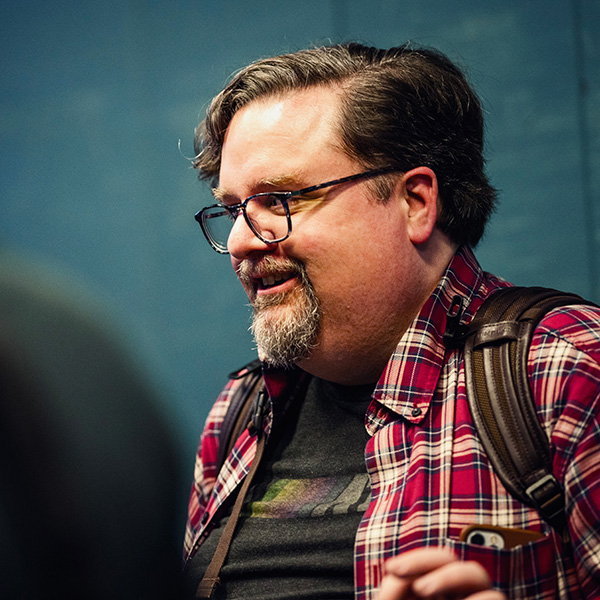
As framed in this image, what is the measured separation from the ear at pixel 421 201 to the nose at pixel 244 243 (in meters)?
0.34

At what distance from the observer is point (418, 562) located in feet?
3.47

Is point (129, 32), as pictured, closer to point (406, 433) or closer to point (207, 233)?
point (207, 233)

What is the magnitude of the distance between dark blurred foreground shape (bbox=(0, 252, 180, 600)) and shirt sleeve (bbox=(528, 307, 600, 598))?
87 cm

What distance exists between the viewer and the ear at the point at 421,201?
1.73 metres

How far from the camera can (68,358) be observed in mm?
612

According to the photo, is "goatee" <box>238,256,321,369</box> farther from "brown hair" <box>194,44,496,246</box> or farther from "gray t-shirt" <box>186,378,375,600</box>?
"brown hair" <box>194,44,496,246</box>

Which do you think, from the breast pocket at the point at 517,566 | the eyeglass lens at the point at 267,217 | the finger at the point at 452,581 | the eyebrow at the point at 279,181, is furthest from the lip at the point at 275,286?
the finger at the point at 452,581

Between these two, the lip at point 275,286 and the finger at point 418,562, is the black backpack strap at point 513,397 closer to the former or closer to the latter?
the finger at point 418,562

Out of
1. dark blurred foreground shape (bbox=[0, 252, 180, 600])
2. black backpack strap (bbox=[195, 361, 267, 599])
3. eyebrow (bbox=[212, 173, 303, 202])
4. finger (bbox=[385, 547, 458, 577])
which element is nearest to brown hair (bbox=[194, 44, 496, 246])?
eyebrow (bbox=[212, 173, 303, 202])

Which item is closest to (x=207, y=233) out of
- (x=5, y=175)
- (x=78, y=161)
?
(x=78, y=161)

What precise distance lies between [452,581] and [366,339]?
2.42ft

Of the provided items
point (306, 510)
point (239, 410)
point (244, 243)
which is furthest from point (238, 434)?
point (244, 243)

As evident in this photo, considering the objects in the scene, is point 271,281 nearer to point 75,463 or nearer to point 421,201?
point 421,201

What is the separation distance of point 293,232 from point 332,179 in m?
0.15
